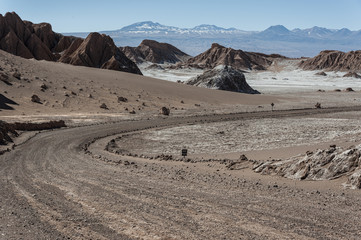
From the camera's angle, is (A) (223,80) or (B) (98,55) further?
(B) (98,55)

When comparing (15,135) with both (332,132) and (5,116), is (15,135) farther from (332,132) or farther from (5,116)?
(332,132)

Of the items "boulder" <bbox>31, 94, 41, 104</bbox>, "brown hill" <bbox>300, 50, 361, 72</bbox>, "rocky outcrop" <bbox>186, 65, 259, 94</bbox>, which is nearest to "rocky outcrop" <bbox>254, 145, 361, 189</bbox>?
"boulder" <bbox>31, 94, 41, 104</bbox>

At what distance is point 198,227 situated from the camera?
31.7ft

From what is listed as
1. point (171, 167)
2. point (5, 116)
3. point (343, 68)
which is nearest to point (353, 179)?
point (171, 167)

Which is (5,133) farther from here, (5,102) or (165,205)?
(165,205)

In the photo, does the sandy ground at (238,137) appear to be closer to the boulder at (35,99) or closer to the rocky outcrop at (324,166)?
the rocky outcrop at (324,166)

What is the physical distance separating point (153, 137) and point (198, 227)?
844 inches

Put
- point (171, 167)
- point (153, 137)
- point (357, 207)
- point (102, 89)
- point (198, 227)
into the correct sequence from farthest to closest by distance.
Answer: point (102, 89) < point (153, 137) < point (171, 167) < point (357, 207) < point (198, 227)

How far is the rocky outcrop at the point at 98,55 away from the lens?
79125 mm

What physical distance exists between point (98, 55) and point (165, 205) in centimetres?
7538

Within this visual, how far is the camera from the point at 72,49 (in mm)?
86875

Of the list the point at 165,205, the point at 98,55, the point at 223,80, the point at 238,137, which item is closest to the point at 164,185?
the point at 165,205

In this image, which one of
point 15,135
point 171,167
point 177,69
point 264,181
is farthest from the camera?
point 177,69

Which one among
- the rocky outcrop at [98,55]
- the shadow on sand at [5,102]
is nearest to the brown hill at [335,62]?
the rocky outcrop at [98,55]
